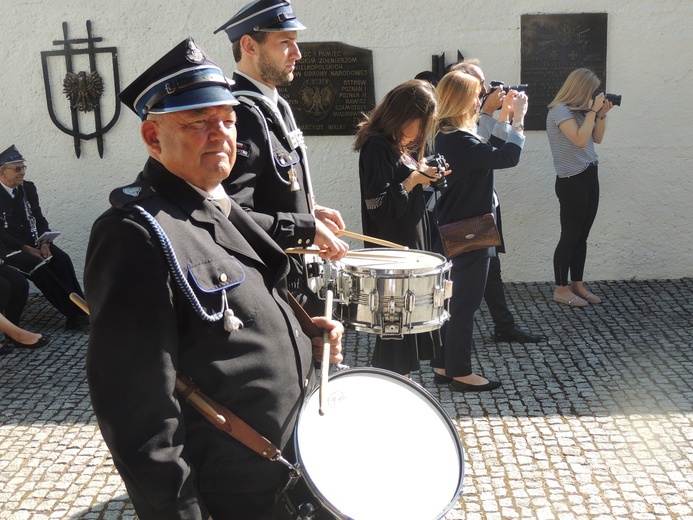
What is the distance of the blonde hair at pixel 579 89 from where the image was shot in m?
7.39

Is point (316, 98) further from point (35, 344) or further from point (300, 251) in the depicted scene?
point (300, 251)

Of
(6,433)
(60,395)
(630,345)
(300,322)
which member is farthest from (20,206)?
(300,322)

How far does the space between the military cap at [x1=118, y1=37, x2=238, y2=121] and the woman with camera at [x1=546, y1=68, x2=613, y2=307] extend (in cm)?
569

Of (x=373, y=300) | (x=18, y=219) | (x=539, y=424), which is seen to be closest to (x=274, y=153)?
(x=373, y=300)

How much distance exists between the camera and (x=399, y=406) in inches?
101

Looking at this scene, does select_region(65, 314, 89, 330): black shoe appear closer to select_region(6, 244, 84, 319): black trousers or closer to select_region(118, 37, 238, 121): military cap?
select_region(6, 244, 84, 319): black trousers

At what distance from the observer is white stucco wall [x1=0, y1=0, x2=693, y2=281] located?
800 cm

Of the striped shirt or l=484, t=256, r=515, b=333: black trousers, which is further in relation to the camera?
the striped shirt

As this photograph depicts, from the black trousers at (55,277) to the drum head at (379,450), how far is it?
549cm

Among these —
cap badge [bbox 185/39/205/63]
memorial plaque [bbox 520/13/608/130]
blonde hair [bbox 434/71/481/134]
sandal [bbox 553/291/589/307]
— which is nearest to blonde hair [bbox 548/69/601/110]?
memorial plaque [bbox 520/13/608/130]

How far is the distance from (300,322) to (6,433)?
131 inches

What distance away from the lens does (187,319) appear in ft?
7.02

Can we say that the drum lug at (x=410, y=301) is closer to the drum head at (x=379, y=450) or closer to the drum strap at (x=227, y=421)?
the drum head at (x=379, y=450)

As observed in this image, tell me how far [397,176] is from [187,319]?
2.80 metres
